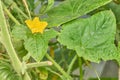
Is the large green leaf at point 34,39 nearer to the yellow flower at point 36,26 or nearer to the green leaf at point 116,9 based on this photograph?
the yellow flower at point 36,26

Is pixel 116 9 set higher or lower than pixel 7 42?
lower

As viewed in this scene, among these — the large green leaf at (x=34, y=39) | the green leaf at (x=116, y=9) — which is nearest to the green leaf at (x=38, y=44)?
the large green leaf at (x=34, y=39)

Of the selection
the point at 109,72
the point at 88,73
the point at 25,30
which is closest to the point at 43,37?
the point at 25,30

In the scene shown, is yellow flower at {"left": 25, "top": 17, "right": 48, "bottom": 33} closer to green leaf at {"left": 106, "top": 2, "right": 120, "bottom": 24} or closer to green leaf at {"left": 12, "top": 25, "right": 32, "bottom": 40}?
green leaf at {"left": 12, "top": 25, "right": 32, "bottom": 40}

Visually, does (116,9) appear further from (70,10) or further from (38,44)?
(38,44)

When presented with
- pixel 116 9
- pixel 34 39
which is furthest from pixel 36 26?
pixel 116 9

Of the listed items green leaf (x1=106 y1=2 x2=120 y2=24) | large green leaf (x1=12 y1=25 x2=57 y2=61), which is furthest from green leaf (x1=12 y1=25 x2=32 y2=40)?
green leaf (x1=106 y1=2 x2=120 y2=24)
